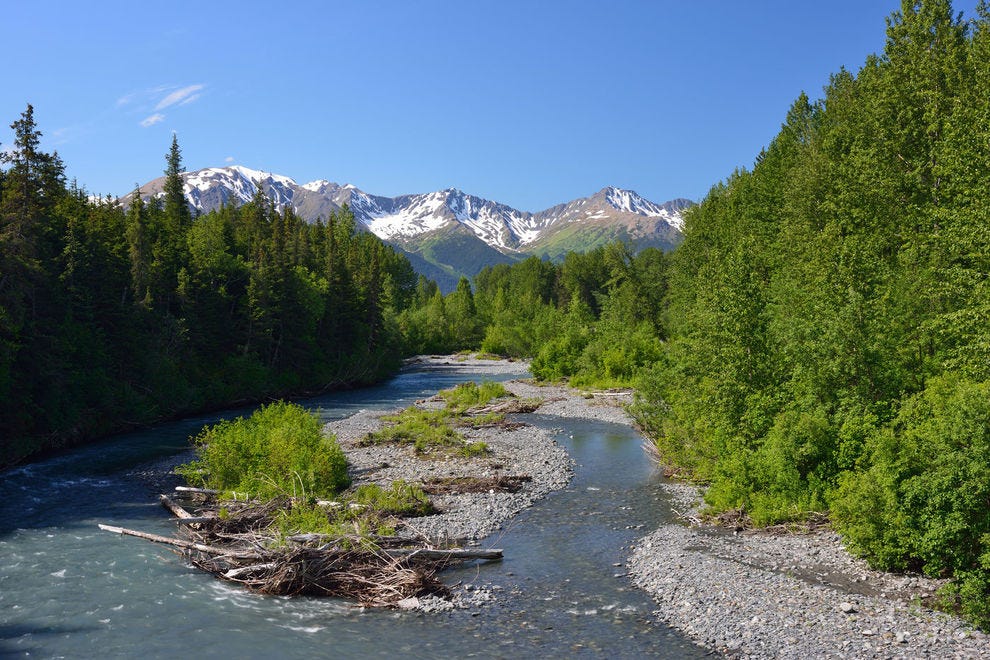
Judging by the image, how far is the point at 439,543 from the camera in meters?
21.1

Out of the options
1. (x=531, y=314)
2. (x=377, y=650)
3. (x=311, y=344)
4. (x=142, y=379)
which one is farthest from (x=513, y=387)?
(x=531, y=314)

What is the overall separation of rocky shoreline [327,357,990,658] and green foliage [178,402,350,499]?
10.2 feet

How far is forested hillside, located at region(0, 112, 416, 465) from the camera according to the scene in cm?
3834

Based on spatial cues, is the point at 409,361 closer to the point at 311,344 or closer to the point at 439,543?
the point at 311,344

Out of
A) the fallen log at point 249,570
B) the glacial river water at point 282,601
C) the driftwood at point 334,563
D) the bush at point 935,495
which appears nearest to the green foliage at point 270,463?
the glacial river water at point 282,601

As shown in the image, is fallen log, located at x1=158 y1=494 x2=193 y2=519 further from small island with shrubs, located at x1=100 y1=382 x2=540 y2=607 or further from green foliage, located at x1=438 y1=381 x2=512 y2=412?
green foliage, located at x1=438 y1=381 x2=512 y2=412

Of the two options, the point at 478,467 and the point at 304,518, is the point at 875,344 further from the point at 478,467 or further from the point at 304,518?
the point at 304,518

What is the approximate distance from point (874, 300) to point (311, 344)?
209 ft

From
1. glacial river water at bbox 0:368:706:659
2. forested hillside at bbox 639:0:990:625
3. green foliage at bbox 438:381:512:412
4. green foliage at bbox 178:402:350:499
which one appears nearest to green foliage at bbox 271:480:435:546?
green foliage at bbox 178:402:350:499

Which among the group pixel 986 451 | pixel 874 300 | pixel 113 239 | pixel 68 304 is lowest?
pixel 986 451

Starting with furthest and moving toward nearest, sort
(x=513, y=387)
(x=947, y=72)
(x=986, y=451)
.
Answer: (x=513, y=387)
(x=947, y=72)
(x=986, y=451)

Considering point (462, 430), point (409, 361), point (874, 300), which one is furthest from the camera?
point (409, 361)

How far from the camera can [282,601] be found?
18.6 metres

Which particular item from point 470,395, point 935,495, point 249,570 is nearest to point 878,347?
point 935,495
